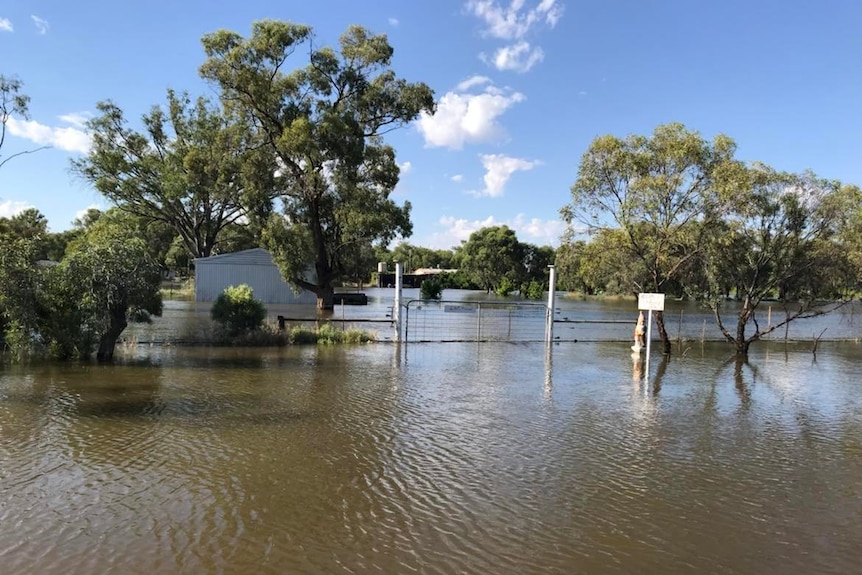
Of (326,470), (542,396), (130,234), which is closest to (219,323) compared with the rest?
(130,234)

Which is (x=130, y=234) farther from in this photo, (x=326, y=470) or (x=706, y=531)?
(x=706, y=531)

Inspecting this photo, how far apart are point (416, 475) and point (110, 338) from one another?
10232 mm

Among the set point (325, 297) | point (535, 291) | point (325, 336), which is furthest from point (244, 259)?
point (535, 291)

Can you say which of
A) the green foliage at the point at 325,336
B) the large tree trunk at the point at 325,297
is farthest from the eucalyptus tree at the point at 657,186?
the large tree trunk at the point at 325,297

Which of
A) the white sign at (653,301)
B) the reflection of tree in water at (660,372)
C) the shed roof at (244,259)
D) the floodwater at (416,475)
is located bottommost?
the floodwater at (416,475)

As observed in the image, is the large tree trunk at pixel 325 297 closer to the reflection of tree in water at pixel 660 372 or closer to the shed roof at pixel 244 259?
the shed roof at pixel 244 259

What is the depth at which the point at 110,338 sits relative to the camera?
44.6 feet

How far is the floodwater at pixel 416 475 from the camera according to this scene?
15.4 feet

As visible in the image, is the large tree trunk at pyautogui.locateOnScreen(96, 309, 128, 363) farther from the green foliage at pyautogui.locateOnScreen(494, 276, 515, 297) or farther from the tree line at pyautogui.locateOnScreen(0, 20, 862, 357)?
the green foliage at pyautogui.locateOnScreen(494, 276, 515, 297)

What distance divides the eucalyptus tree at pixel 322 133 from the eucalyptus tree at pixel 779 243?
50.4ft

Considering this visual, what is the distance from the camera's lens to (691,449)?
7867 millimetres

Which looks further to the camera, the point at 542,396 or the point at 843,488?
the point at 542,396

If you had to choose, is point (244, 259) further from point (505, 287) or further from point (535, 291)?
point (505, 287)

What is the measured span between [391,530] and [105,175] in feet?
129
